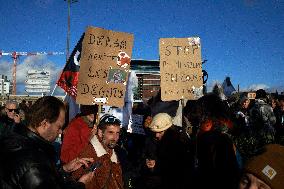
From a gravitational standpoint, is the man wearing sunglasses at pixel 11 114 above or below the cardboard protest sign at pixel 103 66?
below

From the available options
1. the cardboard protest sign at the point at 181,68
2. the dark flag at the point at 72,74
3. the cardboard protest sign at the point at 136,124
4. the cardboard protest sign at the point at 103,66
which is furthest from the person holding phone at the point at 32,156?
the cardboard protest sign at the point at 136,124

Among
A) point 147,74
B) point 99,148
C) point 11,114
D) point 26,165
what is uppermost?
point 147,74

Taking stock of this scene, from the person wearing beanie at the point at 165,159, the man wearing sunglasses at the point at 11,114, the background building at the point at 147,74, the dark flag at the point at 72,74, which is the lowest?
the person wearing beanie at the point at 165,159

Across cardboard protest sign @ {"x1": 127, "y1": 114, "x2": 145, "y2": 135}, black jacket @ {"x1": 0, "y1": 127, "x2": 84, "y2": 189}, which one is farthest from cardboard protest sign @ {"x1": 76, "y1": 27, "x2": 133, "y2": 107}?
black jacket @ {"x1": 0, "y1": 127, "x2": 84, "y2": 189}

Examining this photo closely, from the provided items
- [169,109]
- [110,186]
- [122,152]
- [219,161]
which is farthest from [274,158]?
[169,109]

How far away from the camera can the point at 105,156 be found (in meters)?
3.90

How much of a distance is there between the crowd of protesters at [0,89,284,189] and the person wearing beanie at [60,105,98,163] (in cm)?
1

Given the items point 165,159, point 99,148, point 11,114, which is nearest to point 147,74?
point 11,114

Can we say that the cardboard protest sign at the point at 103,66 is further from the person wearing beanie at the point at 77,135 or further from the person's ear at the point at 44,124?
the person's ear at the point at 44,124

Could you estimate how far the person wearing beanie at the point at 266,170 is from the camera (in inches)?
75.9

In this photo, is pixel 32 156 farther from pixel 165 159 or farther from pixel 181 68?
pixel 181 68

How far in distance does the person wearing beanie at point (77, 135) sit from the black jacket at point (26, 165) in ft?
7.00

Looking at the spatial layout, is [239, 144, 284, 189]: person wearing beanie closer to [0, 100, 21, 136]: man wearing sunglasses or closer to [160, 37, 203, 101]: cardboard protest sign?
[160, 37, 203, 101]: cardboard protest sign

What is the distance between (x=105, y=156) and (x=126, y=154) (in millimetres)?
643
